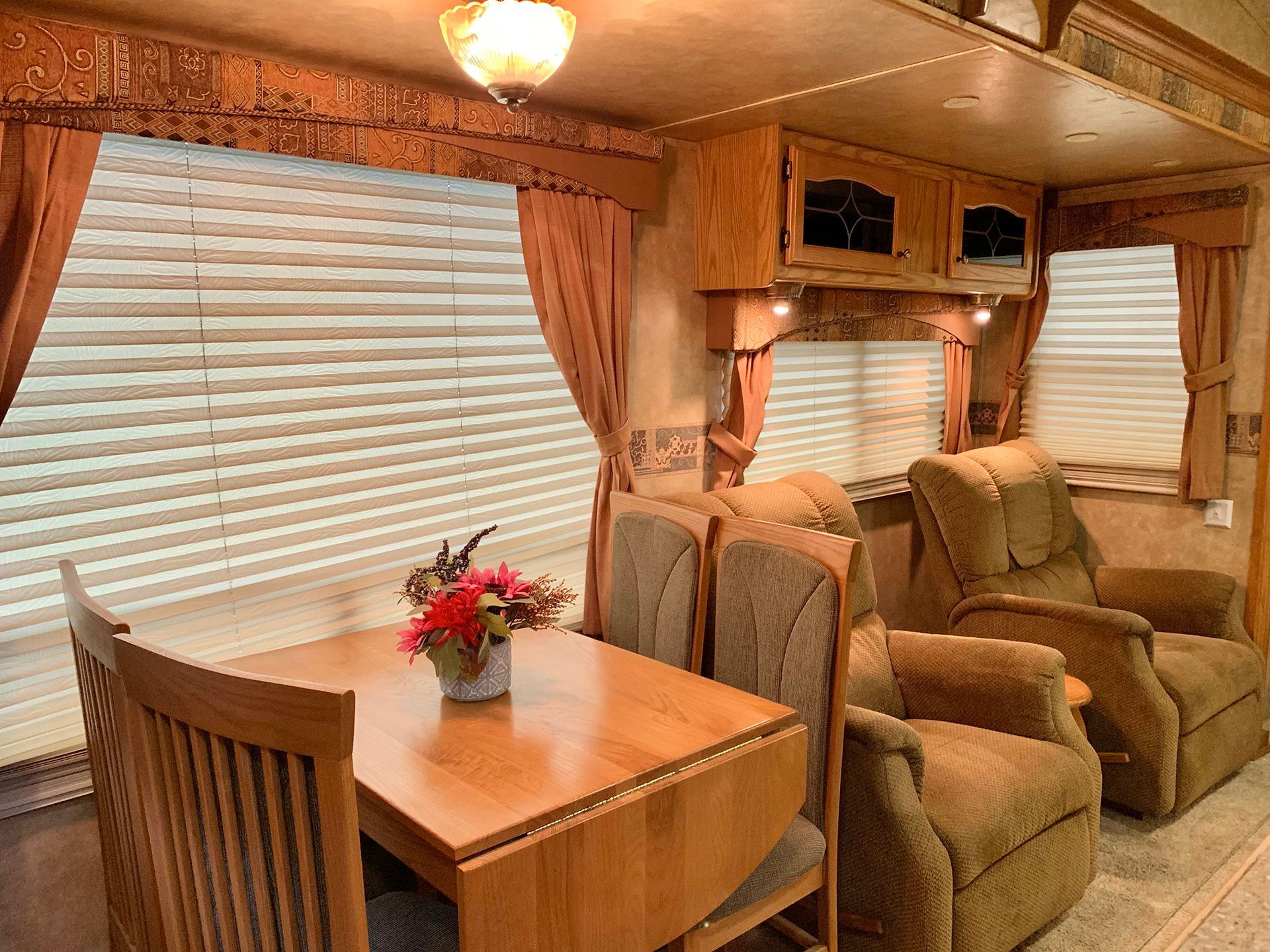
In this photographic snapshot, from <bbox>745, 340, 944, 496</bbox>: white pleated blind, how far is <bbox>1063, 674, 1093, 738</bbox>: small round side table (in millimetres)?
1220

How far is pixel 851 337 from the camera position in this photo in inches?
137

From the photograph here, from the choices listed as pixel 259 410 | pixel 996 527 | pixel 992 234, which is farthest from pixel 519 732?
pixel 992 234

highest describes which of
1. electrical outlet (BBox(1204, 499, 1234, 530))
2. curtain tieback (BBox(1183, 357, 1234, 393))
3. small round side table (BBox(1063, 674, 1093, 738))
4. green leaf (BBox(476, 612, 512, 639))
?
curtain tieback (BBox(1183, 357, 1234, 393))

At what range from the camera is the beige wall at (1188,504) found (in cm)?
354

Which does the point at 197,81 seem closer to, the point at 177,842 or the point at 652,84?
the point at 652,84

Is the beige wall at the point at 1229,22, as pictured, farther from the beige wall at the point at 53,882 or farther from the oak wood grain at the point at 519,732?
the beige wall at the point at 53,882

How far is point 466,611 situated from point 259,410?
846 mm

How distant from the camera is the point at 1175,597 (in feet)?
11.4

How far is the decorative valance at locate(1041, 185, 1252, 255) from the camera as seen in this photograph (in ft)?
11.5

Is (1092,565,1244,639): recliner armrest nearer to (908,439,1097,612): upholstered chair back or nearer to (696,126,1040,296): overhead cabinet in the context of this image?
(908,439,1097,612): upholstered chair back

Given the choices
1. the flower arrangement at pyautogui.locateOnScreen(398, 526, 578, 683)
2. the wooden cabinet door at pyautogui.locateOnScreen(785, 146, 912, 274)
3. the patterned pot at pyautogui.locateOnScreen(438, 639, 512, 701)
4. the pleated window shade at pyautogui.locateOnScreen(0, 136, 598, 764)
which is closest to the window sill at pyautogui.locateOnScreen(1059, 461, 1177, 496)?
the wooden cabinet door at pyautogui.locateOnScreen(785, 146, 912, 274)

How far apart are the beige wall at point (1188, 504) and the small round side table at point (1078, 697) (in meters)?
1.36

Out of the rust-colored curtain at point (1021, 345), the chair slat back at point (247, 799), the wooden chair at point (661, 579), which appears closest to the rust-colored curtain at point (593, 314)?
the wooden chair at point (661, 579)

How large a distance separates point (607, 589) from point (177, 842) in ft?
5.19
